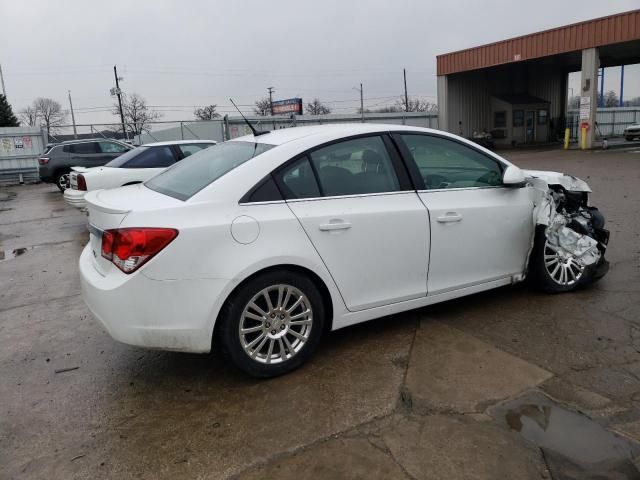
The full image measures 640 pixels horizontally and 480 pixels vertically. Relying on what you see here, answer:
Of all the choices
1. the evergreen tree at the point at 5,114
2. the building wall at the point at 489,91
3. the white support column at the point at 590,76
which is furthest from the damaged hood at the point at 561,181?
the evergreen tree at the point at 5,114

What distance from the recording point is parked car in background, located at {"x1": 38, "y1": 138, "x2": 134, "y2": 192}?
53.3 feet

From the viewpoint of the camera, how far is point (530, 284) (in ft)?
15.7

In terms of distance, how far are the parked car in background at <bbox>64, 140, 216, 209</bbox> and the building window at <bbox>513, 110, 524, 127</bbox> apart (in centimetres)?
2584

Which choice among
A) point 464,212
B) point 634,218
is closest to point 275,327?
point 464,212

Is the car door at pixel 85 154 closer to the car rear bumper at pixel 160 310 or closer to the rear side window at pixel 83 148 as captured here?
the rear side window at pixel 83 148

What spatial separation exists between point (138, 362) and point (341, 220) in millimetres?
1800

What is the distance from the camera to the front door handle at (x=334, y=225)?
11.3ft

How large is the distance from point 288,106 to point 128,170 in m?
32.1

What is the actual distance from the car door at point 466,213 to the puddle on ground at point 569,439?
3.89 ft

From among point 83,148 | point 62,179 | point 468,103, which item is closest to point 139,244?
point 62,179

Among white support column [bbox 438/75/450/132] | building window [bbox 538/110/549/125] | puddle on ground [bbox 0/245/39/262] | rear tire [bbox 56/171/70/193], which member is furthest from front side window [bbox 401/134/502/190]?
building window [bbox 538/110/549/125]

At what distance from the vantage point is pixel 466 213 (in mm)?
4012

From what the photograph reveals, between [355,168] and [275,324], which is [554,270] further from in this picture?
[275,324]

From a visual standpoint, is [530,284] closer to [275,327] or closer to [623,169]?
[275,327]
